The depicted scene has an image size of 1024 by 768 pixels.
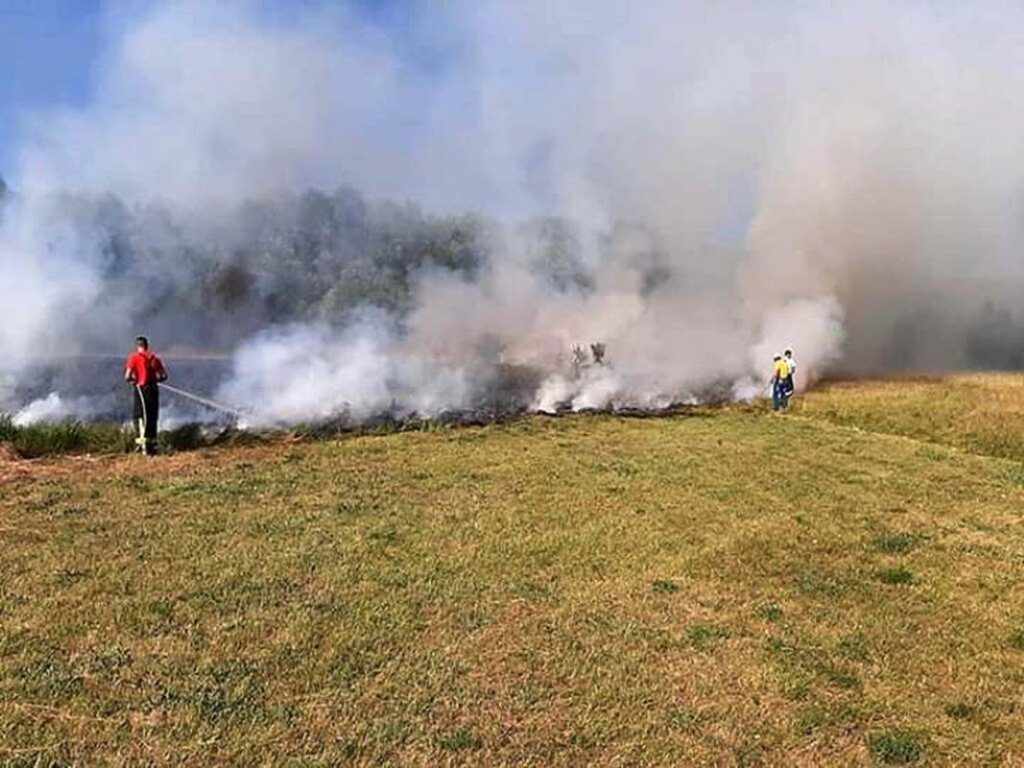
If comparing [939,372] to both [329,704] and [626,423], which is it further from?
[329,704]

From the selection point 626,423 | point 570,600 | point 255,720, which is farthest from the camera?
point 626,423

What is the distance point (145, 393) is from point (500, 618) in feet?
41.6

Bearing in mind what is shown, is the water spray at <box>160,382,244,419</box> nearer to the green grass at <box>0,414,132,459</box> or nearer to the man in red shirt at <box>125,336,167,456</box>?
the green grass at <box>0,414,132,459</box>

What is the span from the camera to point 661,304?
4562 centimetres

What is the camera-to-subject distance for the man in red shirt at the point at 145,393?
61.5 feet

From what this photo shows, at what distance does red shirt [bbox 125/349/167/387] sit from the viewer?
61.8ft

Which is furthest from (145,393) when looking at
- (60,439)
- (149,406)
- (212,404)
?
(212,404)

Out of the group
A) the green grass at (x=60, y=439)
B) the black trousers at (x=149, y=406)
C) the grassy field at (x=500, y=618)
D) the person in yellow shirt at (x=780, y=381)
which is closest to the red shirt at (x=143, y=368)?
the black trousers at (x=149, y=406)

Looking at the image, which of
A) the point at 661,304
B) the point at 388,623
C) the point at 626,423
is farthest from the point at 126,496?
the point at 661,304

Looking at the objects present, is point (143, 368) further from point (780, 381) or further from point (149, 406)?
point (780, 381)

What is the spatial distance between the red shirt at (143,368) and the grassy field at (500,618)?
234cm

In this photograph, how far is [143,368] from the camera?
18.9 m

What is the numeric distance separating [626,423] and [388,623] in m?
19.3

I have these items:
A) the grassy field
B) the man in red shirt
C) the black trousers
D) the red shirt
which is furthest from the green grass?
the grassy field
